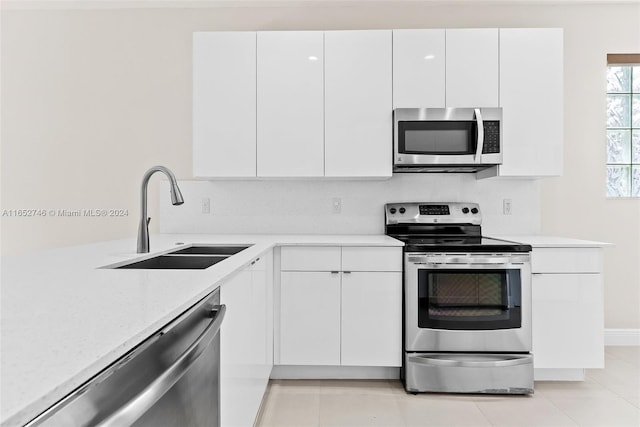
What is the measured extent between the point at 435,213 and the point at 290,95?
4.34 ft

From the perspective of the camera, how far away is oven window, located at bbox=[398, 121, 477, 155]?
8.98 ft

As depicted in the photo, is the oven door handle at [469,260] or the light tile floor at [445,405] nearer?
the light tile floor at [445,405]

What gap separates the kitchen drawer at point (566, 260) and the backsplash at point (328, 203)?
634 millimetres

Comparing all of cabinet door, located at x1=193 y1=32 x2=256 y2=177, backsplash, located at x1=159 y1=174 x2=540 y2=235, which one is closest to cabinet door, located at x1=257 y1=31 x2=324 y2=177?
cabinet door, located at x1=193 y1=32 x2=256 y2=177

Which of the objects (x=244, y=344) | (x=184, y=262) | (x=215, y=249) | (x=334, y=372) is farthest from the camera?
(x=334, y=372)

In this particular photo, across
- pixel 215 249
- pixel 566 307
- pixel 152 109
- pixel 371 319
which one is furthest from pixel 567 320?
pixel 152 109

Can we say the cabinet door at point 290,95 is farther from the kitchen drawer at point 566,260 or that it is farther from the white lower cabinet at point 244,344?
the kitchen drawer at point 566,260

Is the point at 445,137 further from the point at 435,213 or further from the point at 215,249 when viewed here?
the point at 215,249

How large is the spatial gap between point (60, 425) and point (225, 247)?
1.78m

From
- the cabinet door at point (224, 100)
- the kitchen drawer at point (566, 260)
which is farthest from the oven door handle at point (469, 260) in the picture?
the cabinet door at point (224, 100)

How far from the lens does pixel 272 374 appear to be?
269cm

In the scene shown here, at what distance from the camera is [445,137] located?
2.75 metres

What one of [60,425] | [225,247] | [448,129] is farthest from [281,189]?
[60,425]

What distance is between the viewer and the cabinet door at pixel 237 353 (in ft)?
4.29
